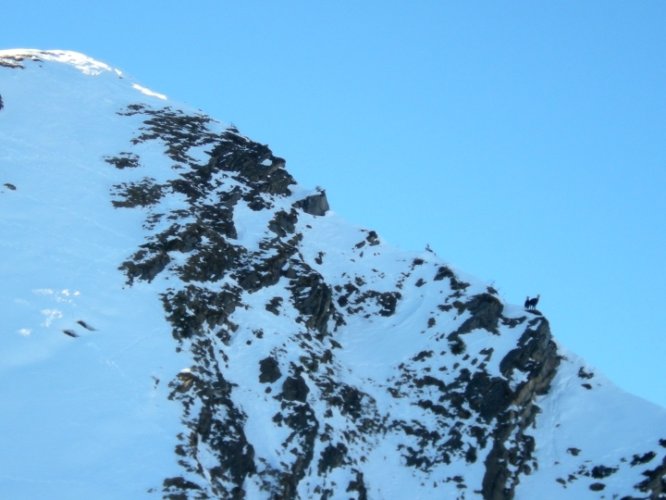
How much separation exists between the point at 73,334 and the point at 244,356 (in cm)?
991

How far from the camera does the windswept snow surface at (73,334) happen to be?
115 feet

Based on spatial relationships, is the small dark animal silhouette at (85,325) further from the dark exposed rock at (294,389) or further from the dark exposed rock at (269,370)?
the dark exposed rock at (294,389)

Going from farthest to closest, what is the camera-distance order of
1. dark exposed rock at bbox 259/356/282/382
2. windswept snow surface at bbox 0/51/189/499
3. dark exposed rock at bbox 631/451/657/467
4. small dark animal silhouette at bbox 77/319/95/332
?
dark exposed rock at bbox 259/356/282/382 → dark exposed rock at bbox 631/451/657/467 → small dark animal silhouette at bbox 77/319/95/332 → windswept snow surface at bbox 0/51/189/499

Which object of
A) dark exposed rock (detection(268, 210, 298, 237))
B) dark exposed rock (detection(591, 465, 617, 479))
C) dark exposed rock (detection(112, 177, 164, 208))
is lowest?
dark exposed rock (detection(591, 465, 617, 479))

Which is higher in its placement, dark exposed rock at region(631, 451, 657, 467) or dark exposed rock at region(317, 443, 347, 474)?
dark exposed rock at region(631, 451, 657, 467)

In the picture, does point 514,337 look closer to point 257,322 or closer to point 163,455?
point 257,322

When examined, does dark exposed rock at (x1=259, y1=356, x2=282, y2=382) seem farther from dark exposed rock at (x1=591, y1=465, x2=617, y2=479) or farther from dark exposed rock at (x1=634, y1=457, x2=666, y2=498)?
dark exposed rock at (x1=634, y1=457, x2=666, y2=498)

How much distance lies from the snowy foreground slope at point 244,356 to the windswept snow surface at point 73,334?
0.11 metres

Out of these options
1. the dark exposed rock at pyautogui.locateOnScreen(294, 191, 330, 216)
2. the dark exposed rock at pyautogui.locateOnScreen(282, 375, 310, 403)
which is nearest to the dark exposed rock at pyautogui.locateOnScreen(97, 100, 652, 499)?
the dark exposed rock at pyautogui.locateOnScreen(282, 375, 310, 403)

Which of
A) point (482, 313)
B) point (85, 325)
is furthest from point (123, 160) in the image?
point (482, 313)

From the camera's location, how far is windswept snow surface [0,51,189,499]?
34906 mm

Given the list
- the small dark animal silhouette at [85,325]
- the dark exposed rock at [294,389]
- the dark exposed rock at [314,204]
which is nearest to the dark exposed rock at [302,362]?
the dark exposed rock at [294,389]

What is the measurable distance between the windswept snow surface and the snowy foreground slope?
0.37ft

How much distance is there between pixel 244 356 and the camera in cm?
4797
